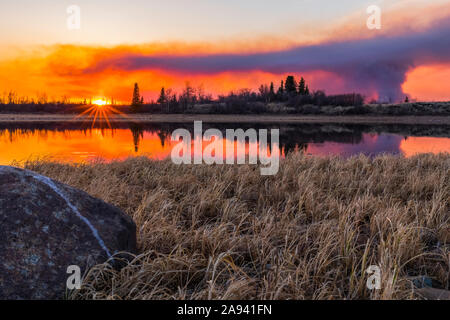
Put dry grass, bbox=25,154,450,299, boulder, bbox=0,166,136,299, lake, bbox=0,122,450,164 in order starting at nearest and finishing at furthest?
1. boulder, bbox=0,166,136,299
2. dry grass, bbox=25,154,450,299
3. lake, bbox=0,122,450,164

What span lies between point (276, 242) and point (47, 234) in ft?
8.28

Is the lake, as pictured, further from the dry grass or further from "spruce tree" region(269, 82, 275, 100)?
"spruce tree" region(269, 82, 275, 100)

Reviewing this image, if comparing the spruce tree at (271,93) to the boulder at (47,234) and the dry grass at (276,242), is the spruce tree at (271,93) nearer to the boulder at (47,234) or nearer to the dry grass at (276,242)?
the dry grass at (276,242)

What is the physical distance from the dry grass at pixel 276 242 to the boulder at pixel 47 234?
0.73 feet

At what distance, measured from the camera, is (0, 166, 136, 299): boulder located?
2785 millimetres

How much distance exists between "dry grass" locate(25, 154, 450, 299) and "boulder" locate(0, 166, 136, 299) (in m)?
0.22

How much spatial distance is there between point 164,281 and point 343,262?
6.21 feet

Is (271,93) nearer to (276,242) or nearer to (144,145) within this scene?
(144,145)

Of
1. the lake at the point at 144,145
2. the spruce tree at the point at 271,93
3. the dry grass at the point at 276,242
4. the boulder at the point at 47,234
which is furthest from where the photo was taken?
the spruce tree at the point at 271,93

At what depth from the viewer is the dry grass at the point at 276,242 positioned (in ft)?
9.81

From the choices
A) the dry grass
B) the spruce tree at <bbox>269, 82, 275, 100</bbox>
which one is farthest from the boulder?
the spruce tree at <bbox>269, 82, 275, 100</bbox>

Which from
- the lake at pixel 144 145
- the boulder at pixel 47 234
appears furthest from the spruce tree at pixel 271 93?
the boulder at pixel 47 234
